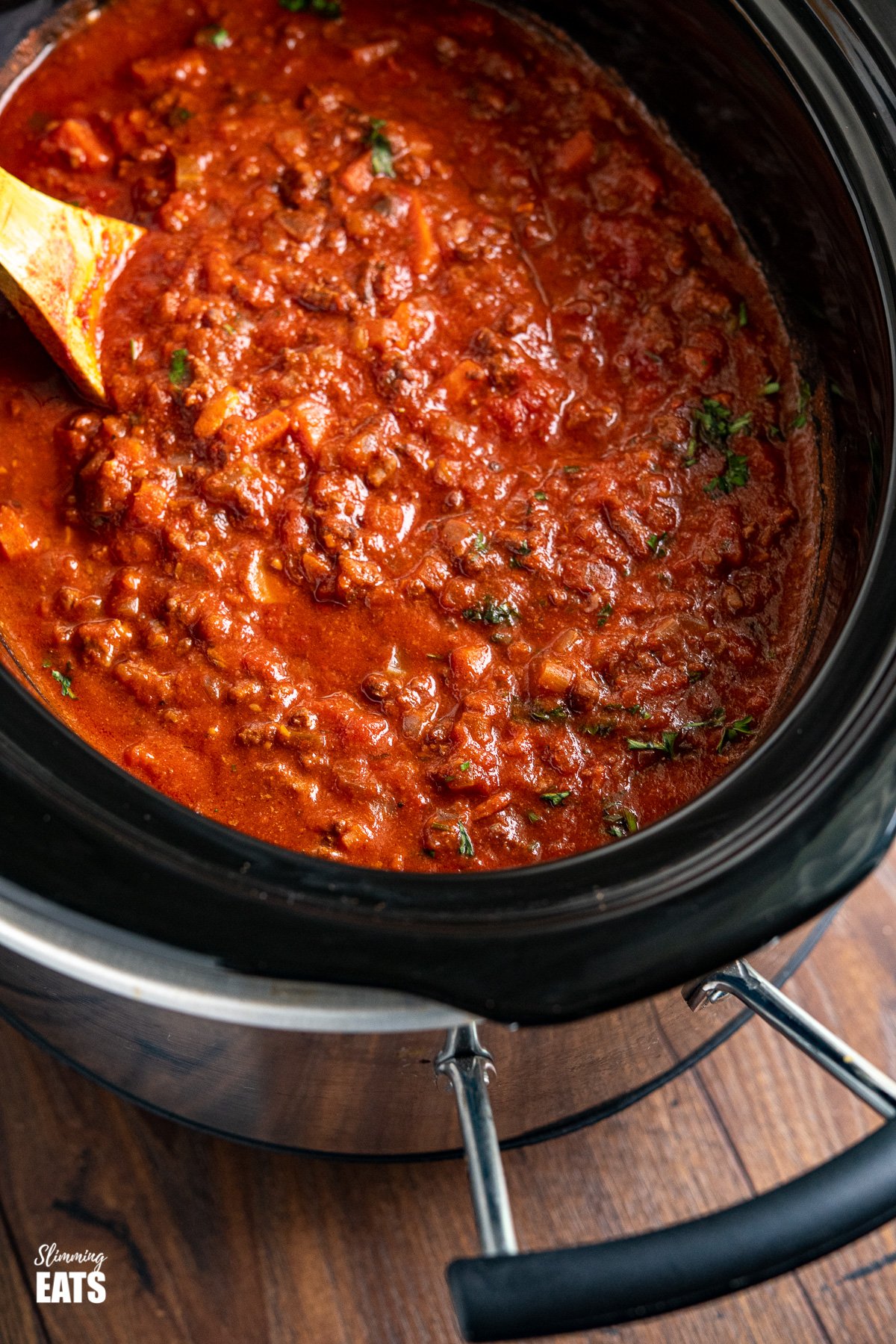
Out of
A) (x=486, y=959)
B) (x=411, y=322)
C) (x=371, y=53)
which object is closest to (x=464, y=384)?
(x=411, y=322)

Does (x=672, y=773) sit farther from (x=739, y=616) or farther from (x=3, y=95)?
(x=3, y=95)

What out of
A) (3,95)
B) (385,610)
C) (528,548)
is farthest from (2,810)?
(3,95)

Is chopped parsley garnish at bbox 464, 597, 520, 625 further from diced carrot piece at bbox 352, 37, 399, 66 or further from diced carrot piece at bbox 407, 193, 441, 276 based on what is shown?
diced carrot piece at bbox 352, 37, 399, 66

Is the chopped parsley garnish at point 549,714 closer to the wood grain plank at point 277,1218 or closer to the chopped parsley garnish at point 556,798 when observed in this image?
the chopped parsley garnish at point 556,798

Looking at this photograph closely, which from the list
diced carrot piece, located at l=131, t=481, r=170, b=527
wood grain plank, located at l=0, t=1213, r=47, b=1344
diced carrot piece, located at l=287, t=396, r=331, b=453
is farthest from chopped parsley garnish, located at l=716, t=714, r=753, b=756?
wood grain plank, located at l=0, t=1213, r=47, b=1344

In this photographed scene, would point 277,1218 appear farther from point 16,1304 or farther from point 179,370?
point 179,370
